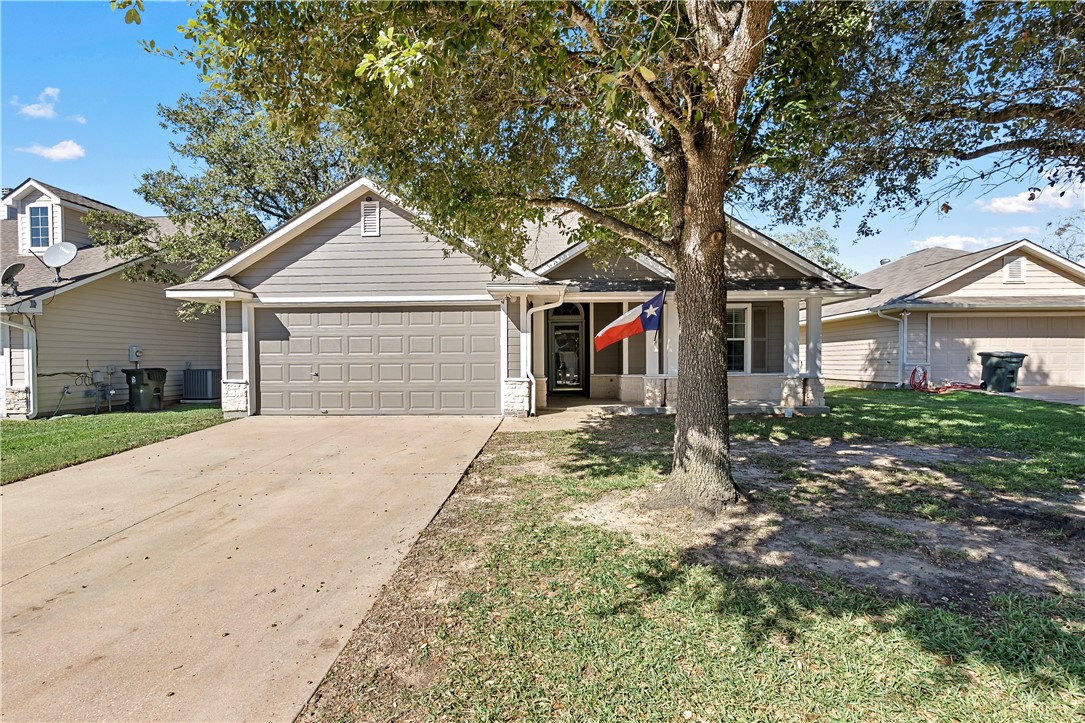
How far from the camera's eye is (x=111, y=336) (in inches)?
542

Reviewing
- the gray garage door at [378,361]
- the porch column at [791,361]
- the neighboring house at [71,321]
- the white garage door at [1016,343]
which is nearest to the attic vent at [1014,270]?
the white garage door at [1016,343]

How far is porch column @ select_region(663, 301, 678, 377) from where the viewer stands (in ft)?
40.0

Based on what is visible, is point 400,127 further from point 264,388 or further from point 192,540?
point 264,388

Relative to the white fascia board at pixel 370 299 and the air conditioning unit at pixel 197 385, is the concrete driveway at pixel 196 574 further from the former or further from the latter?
the air conditioning unit at pixel 197 385

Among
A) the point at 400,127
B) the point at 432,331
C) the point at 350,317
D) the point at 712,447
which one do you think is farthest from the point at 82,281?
the point at 712,447

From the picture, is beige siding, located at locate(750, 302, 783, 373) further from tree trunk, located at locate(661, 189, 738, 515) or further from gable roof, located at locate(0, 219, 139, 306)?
gable roof, located at locate(0, 219, 139, 306)

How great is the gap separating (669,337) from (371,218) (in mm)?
7562

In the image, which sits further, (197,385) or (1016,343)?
A: (1016,343)

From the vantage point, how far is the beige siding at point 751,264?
40.9 feet

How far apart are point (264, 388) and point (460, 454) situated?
22.0 ft

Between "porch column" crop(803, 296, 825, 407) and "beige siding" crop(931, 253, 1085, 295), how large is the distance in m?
8.57

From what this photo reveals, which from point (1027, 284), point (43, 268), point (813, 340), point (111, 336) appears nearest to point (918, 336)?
point (1027, 284)

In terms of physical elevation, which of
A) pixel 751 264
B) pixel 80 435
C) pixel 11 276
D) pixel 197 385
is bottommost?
pixel 80 435

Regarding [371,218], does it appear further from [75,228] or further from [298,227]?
[75,228]
